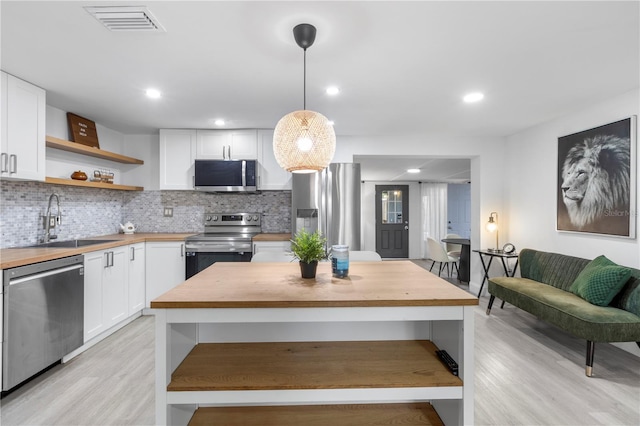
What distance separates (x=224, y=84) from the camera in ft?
8.79

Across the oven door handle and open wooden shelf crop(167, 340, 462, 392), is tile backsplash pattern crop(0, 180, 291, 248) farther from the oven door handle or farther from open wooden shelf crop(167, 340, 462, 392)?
open wooden shelf crop(167, 340, 462, 392)

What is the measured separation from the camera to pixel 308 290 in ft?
4.84

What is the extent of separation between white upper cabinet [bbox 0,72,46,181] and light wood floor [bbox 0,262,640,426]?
62.4 inches

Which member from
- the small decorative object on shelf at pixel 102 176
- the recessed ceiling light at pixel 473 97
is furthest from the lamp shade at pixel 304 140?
the small decorative object on shelf at pixel 102 176

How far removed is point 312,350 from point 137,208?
12.6 ft

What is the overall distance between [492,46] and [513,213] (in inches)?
117

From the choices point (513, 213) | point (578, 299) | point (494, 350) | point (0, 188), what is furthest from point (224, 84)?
point (513, 213)

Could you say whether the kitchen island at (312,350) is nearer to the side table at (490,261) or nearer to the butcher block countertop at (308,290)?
the butcher block countertop at (308,290)

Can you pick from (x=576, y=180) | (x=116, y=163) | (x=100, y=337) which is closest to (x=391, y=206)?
(x=576, y=180)

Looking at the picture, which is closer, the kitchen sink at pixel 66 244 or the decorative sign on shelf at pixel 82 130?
the kitchen sink at pixel 66 244

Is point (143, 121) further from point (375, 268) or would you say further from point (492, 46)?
point (492, 46)

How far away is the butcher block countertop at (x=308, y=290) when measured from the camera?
1.31 meters

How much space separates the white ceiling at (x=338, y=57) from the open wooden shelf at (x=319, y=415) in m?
1.99

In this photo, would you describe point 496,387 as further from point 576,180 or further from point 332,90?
point 332,90
